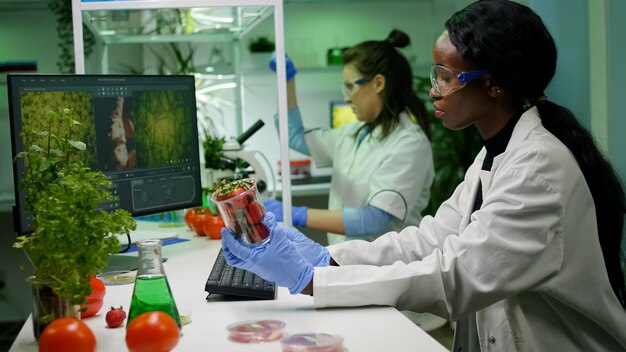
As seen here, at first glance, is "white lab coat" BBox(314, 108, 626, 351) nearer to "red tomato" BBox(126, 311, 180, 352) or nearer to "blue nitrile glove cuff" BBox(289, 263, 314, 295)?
"blue nitrile glove cuff" BBox(289, 263, 314, 295)

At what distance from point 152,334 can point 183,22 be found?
2253 millimetres

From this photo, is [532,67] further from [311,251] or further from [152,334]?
[152,334]

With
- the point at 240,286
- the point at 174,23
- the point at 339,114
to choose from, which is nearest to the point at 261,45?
the point at 339,114

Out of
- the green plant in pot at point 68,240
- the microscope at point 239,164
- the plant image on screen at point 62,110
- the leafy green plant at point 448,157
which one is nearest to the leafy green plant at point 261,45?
the leafy green plant at point 448,157

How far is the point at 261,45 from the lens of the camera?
214 inches

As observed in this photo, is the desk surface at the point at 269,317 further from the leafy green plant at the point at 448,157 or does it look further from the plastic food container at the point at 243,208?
the leafy green plant at the point at 448,157

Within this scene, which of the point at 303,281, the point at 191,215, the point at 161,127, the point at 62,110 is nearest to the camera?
the point at 303,281

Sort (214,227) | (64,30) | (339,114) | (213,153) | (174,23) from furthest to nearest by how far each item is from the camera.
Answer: (339,114) → (64,30) → (174,23) → (213,153) → (214,227)

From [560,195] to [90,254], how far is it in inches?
35.9

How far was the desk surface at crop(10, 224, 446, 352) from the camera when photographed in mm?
1287

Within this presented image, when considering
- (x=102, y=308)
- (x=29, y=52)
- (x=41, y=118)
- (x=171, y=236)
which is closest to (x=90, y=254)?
(x=102, y=308)

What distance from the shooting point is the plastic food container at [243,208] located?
4.74 feet

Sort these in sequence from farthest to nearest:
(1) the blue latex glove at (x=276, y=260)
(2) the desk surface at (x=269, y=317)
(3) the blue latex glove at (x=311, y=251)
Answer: (3) the blue latex glove at (x=311, y=251) < (1) the blue latex glove at (x=276, y=260) < (2) the desk surface at (x=269, y=317)

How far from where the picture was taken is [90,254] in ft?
4.04
